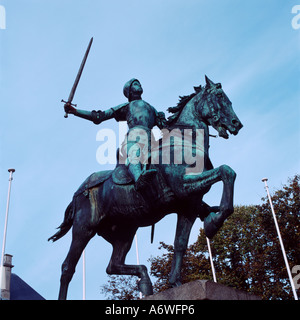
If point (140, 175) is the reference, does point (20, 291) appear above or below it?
above

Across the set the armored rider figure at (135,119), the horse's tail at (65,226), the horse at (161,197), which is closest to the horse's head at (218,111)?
the horse at (161,197)

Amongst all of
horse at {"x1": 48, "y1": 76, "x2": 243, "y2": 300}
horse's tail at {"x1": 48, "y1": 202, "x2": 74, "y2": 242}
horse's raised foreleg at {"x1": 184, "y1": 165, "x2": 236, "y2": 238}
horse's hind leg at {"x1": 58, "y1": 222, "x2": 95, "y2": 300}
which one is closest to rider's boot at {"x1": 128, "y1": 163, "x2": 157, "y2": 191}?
horse at {"x1": 48, "y1": 76, "x2": 243, "y2": 300}

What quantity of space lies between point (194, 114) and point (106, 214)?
245 cm

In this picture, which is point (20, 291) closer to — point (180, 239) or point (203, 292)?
point (180, 239)

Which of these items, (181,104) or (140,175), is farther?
(181,104)

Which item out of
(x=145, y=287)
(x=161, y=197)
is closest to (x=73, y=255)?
(x=145, y=287)

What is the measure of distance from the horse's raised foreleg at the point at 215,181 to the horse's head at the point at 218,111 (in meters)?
1.08

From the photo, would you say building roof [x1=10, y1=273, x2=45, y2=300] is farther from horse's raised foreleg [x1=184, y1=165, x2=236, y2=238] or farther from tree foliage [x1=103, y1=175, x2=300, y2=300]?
horse's raised foreleg [x1=184, y1=165, x2=236, y2=238]

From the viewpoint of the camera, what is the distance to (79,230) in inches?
312

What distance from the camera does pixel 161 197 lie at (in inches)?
285

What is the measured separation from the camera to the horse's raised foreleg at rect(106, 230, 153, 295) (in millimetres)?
7132

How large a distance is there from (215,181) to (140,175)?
4.00 feet
